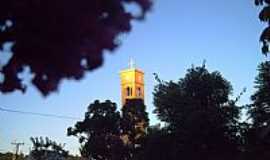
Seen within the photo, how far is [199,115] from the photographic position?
124ft

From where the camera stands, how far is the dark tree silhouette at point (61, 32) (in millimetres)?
1896

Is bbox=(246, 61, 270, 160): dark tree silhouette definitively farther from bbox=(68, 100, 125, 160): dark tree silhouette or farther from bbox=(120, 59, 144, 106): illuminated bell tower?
bbox=(120, 59, 144, 106): illuminated bell tower

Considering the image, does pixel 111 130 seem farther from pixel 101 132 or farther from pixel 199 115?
pixel 199 115

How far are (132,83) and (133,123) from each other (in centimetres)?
5208

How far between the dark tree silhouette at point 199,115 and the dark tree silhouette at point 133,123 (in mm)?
8062

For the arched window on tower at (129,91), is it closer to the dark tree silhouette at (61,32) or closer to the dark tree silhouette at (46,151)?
the dark tree silhouette at (46,151)

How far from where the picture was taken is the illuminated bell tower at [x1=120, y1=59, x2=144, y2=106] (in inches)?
4190

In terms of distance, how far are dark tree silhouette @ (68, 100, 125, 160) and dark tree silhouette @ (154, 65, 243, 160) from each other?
941cm

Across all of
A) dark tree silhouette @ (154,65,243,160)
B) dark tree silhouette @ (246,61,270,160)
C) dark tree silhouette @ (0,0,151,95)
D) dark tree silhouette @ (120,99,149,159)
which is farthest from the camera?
dark tree silhouette @ (120,99,149,159)

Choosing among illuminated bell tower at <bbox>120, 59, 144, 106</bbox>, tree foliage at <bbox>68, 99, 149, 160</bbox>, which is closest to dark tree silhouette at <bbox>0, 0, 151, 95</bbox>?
tree foliage at <bbox>68, 99, 149, 160</bbox>

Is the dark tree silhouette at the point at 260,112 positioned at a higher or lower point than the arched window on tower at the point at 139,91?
lower

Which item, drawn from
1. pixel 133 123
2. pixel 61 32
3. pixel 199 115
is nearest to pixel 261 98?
pixel 199 115

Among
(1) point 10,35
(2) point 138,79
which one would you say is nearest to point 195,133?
(1) point 10,35

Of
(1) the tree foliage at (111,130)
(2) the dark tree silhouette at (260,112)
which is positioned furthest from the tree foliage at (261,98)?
(1) the tree foliage at (111,130)
